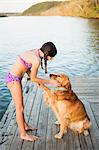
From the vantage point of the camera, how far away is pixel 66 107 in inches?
252

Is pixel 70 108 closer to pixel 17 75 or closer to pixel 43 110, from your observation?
pixel 17 75

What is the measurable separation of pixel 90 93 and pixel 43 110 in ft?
7.26

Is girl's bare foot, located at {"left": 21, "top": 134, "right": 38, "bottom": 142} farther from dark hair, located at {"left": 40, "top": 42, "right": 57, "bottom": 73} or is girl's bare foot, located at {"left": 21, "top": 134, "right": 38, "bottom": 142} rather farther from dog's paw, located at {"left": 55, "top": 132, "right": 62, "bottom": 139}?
dark hair, located at {"left": 40, "top": 42, "right": 57, "bottom": 73}

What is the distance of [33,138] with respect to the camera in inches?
257

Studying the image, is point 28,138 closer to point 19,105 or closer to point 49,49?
point 19,105

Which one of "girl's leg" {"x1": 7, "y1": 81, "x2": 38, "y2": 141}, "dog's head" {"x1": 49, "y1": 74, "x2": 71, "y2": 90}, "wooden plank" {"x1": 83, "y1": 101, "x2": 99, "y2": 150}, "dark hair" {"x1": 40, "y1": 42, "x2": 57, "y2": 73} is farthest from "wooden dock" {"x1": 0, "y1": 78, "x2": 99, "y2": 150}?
"dark hair" {"x1": 40, "y1": 42, "x2": 57, "y2": 73}

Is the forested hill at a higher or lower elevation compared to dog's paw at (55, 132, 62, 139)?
lower

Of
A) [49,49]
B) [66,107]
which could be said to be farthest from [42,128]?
[49,49]

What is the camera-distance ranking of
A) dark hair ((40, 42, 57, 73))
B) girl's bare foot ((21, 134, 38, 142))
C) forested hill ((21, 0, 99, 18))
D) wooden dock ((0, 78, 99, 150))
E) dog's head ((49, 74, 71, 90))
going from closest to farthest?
1. dark hair ((40, 42, 57, 73))
2. dog's head ((49, 74, 71, 90))
3. wooden dock ((0, 78, 99, 150))
4. girl's bare foot ((21, 134, 38, 142))
5. forested hill ((21, 0, 99, 18))

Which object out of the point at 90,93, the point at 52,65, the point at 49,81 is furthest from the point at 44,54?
the point at 52,65

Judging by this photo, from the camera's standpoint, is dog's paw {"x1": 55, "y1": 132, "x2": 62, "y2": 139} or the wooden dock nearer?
the wooden dock

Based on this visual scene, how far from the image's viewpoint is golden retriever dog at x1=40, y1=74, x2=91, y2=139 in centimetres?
626

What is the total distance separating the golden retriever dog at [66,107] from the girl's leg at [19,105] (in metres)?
0.38

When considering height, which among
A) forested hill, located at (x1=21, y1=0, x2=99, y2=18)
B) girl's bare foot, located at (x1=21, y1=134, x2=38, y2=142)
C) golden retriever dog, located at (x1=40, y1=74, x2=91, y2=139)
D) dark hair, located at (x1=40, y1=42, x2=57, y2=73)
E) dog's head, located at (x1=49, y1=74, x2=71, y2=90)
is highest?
dark hair, located at (x1=40, y1=42, x2=57, y2=73)
